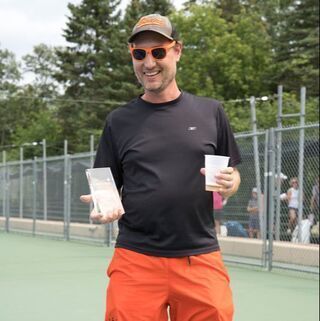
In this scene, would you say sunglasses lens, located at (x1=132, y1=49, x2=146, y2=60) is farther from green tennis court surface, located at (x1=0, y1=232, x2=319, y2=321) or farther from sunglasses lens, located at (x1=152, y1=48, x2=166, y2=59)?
green tennis court surface, located at (x1=0, y1=232, x2=319, y2=321)

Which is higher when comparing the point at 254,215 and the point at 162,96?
the point at 162,96

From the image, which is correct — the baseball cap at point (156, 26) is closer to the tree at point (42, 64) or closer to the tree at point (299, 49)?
the tree at point (299, 49)

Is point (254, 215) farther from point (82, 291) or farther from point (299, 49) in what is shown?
point (299, 49)

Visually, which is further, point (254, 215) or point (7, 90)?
point (7, 90)

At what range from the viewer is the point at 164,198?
3.16m

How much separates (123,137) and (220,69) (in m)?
34.5

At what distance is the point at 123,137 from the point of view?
3.30m

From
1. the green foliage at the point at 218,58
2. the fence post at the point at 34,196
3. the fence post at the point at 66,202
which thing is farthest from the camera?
the green foliage at the point at 218,58

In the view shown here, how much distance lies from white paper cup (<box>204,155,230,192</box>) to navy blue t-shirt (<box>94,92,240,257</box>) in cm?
12

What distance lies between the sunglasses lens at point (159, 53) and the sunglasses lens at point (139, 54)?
0.15 ft

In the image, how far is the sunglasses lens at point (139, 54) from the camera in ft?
10.7

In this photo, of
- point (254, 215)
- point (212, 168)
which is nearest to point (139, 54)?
point (212, 168)

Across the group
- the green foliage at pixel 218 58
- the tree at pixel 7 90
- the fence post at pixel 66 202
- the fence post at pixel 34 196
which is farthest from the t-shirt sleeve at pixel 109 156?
the tree at pixel 7 90

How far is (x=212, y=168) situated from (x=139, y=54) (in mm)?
639
